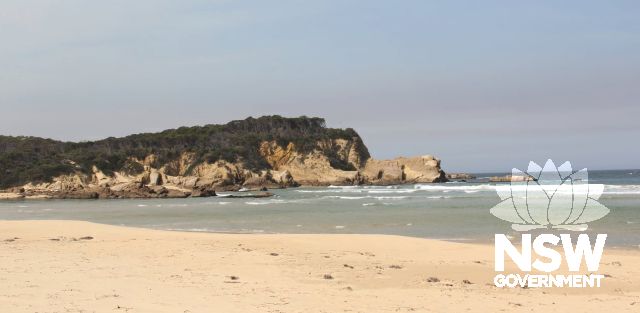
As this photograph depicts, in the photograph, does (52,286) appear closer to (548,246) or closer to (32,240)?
(32,240)

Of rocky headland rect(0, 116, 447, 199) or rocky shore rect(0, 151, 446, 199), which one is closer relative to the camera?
rocky shore rect(0, 151, 446, 199)

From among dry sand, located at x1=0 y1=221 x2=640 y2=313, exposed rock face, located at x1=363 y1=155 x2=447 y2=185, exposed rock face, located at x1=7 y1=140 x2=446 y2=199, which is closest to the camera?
dry sand, located at x1=0 y1=221 x2=640 y2=313

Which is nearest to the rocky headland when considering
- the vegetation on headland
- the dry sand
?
the vegetation on headland

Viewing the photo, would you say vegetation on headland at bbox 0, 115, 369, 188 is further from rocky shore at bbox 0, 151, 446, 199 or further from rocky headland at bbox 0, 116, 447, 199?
rocky shore at bbox 0, 151, 446, 199

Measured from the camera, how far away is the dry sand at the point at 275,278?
7738mm

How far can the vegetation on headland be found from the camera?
70.4m

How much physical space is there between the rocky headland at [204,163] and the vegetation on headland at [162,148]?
109mm

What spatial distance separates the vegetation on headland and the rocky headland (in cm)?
11

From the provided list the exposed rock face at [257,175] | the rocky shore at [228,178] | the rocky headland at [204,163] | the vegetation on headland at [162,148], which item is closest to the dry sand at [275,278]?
the rocky shore at [228,178]

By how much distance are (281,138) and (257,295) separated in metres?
79.4

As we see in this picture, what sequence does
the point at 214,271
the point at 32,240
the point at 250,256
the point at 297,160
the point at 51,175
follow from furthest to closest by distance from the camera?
the point at 297,160 < the point at 51,175 < the point at 32,240 < the point at 250,256 < the point at 214,271

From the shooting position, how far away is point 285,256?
12781mm

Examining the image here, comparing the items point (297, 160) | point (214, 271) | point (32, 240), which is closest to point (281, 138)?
point (297, 160)

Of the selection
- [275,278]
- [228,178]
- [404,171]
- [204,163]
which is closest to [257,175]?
[228,178]
